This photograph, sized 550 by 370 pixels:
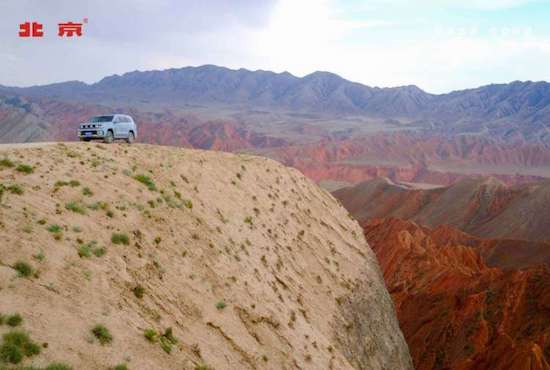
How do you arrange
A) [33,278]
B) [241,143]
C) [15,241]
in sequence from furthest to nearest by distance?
[241,143] → [15,241] → [33,278]

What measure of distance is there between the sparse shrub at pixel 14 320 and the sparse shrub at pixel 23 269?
1.25m

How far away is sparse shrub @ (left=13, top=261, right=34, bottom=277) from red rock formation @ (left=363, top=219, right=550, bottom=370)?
2150 centimetres

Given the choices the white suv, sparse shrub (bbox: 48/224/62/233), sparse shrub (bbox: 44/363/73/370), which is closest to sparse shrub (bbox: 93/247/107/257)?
sparse shrub (bbox: 48/224/62/233)

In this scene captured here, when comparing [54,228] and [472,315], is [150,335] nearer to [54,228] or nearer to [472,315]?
[54,228]

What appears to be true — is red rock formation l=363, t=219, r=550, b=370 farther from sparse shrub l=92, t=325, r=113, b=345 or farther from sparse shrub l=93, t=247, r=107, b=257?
sparse shrub l=92, t=325, r=113, b=345

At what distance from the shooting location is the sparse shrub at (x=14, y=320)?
820cm

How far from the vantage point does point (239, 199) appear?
20172 mm

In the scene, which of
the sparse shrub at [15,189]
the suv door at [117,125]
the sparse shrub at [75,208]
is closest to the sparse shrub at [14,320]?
the sparse shrub at [75,208]

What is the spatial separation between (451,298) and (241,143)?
4835 inches

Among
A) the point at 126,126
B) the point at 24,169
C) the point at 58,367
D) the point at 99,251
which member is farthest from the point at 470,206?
the point at 58,367

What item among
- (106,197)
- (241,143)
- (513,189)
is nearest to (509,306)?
(106,197)

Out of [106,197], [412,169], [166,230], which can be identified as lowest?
[412,169]

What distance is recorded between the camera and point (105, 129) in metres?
22.5

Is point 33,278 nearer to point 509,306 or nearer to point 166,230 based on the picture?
point 166,230
